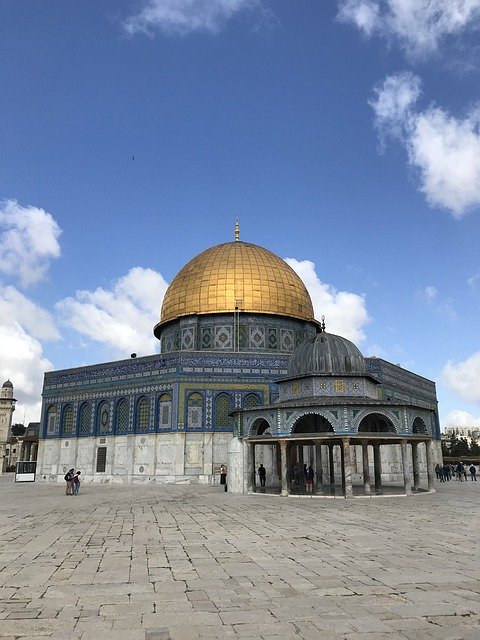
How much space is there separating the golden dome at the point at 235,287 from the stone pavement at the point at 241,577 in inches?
952

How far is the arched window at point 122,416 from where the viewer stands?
3350cm

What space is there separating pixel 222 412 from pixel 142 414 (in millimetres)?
4931

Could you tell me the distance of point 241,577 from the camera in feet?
23.3

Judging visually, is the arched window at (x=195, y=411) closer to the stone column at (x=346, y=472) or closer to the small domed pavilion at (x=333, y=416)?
the small domed pavilion at (x=333, y=416)

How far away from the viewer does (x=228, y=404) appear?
32.1 m

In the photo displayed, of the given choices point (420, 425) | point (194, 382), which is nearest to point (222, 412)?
point (194, 382)

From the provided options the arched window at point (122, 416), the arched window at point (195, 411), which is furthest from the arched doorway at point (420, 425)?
the arched window at point (122, 416)

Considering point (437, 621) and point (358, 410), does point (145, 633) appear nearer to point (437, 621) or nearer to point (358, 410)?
point (437, 621)

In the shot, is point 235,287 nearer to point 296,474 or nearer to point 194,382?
point 194,382

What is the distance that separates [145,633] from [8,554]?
4957mm

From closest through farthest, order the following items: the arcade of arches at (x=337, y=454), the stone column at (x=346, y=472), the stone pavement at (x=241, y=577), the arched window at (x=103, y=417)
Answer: the stone pavement at (x=241, y=577)
the stone column at (x=346, y=472)
the arcade of arches at (x=337, y=454)
the arched window at (x=103, y=417)

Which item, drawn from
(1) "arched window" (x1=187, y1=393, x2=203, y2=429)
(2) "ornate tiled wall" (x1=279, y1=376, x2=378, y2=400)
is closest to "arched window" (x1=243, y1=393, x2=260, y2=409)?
(1) "arched window" (x1=187, y1=393, x2=203, y2=429)

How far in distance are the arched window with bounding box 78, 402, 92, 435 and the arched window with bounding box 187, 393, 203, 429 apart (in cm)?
765

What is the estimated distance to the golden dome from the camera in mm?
37353
